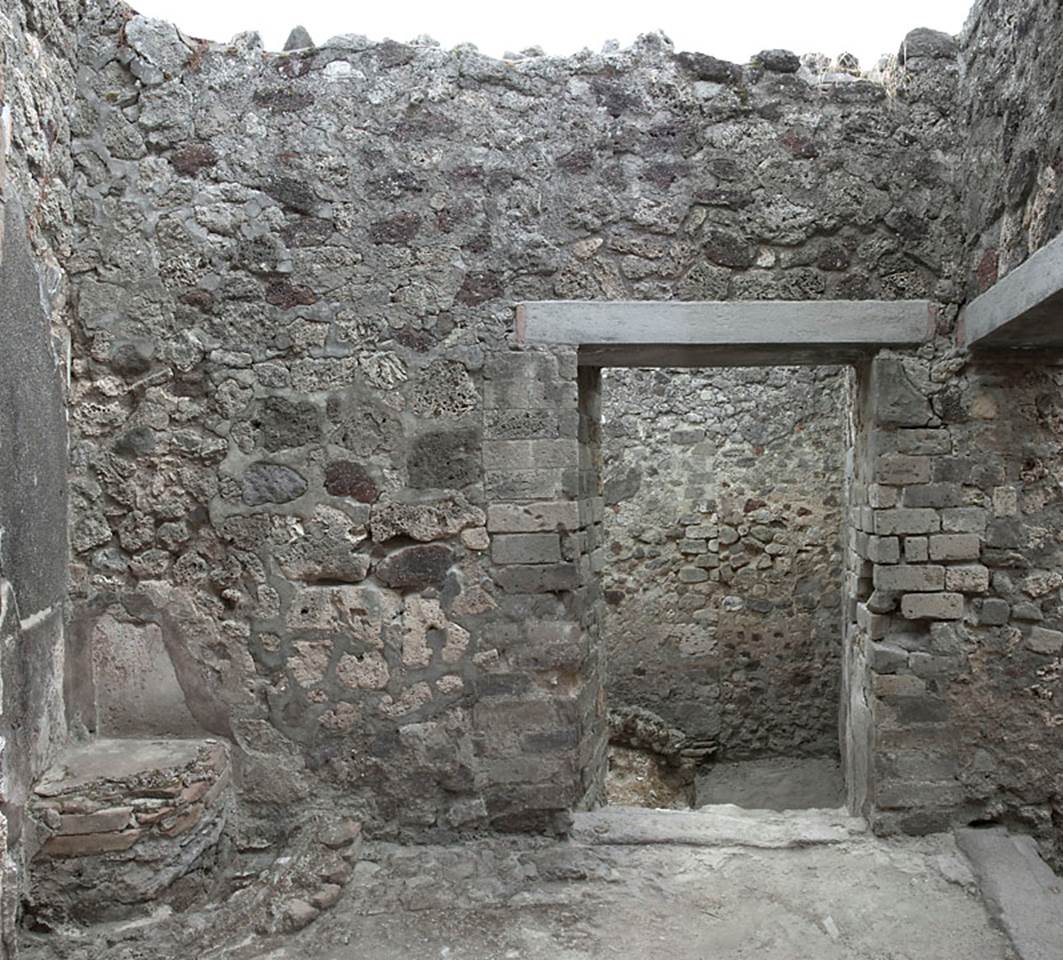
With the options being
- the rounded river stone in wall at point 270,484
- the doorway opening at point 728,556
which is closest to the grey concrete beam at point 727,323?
the rounded river stone in wall at point 270,484

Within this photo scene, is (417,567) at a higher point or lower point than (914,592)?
higher

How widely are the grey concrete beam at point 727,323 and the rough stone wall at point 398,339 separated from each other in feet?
0.25

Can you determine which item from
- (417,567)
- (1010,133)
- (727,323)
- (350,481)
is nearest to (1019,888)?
(727,323)

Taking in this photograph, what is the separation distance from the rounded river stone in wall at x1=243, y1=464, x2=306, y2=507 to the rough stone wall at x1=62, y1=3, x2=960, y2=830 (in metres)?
0.01

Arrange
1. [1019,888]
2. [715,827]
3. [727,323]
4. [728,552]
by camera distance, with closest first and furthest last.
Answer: [1019,888]
[727,323]
[715,827]
[728,552]

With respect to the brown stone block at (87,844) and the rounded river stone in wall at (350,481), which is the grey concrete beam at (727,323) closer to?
the rounded river stone in wall at (350,481)

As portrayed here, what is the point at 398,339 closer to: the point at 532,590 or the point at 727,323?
the point at 532,590

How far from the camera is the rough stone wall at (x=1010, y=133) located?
101 inches

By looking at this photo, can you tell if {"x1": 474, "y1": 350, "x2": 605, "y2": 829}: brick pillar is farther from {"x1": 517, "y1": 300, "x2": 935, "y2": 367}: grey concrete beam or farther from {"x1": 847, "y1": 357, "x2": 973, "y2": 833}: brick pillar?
{"x1": 847, "y1": 357, "x2": 973, "y2": 833}: brick pillar

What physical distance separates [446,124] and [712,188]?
1022mm

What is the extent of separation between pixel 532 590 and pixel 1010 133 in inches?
87.5

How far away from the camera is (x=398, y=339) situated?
3.25 metres

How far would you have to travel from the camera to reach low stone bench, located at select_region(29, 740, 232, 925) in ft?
8.95

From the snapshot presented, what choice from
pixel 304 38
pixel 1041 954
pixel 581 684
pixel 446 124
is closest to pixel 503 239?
pixel 446 124
